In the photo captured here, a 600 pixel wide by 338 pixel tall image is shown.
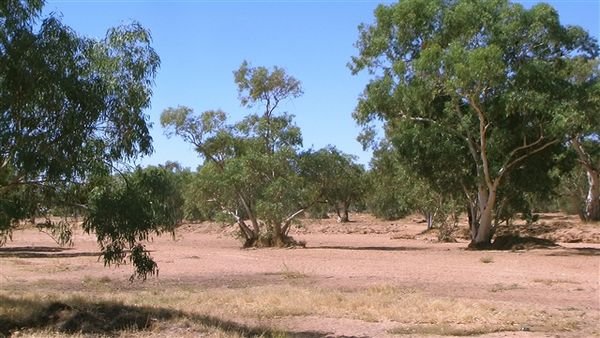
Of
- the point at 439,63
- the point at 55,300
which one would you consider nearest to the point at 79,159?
the point at 55,300

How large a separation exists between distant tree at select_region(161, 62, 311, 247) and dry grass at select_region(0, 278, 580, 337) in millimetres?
23146

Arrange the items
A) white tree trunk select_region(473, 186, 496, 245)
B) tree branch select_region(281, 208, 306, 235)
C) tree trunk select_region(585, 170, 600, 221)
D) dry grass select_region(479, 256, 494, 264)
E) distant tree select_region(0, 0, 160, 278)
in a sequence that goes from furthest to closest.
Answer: tree trunk select_region(585, 170, 600, 221), tree branch select_region(281, 208, 306, 235), white tree trunk select_region(473, 186, 496, 245), dry grass select_region(479, 256, 494, 264), distant tree select_region(0, 0, 160, 278)

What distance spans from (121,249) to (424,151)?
87.4 feet

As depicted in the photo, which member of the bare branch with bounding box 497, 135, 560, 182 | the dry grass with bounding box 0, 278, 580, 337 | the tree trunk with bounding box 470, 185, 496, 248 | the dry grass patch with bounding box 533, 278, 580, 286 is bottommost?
the dry grass patch with bounding box 533, 278, 580, 286

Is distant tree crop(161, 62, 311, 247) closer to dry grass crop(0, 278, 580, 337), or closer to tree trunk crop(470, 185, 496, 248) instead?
tree trunk crop(470, 185, 496, 248)

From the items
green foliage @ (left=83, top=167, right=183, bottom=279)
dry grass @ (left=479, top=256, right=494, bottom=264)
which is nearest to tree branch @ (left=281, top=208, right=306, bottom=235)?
dry grass @ (left=479, top=256, right=494, bottom=264)

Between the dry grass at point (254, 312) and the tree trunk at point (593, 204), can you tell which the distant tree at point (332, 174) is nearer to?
the tree trunk at point (593, 204)

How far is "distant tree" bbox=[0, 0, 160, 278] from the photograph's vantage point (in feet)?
35.9

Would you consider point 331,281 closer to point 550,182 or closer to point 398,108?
point 398,108

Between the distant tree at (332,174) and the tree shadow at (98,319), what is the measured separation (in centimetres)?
2840

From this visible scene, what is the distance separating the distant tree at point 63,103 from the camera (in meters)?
10.9

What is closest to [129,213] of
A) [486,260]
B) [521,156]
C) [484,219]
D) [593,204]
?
[486,260]

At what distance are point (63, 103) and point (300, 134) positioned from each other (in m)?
32.9

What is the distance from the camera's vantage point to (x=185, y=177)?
46.5 metres
